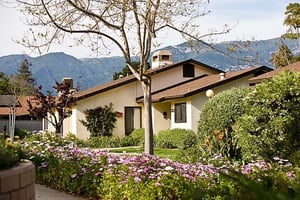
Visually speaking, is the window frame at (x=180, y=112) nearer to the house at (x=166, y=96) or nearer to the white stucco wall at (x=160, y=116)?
the house at (x=166, y=96)

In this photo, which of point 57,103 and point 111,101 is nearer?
point 57,103

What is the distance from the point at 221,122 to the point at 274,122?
3.79 meters

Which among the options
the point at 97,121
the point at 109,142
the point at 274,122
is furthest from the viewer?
the point at 97,121

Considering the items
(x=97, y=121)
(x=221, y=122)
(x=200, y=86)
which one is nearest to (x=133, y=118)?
(x=97, y=121)

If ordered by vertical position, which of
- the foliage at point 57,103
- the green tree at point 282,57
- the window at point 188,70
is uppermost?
the green tree at point 282,57

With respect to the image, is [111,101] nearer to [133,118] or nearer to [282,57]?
[133,118]

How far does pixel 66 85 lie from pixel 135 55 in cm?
1490

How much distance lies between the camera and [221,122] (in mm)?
15047

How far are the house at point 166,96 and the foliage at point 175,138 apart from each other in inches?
46.7

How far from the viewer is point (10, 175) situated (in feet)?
18.5

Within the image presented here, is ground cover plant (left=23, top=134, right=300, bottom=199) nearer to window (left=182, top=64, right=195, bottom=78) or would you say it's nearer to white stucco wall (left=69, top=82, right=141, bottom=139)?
white stucco wall (left=69, top=82, right=141, bottom=139)

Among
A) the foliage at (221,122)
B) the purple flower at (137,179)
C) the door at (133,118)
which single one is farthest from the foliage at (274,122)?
the door at (133,118)

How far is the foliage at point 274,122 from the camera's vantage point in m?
11.3

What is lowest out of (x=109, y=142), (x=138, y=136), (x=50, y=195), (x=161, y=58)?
(x=50, y=195)
